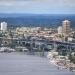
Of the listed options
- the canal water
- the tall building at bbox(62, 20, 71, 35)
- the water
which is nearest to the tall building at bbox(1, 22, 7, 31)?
the water

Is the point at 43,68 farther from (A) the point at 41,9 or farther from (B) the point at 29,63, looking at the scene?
(A) the point at 41,9

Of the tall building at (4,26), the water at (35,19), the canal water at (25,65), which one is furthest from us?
the tall building at (4,26)

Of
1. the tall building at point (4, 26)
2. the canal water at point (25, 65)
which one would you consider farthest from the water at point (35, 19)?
the canal water at point (25, 65)

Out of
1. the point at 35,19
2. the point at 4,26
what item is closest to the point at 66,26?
the point at 35,19

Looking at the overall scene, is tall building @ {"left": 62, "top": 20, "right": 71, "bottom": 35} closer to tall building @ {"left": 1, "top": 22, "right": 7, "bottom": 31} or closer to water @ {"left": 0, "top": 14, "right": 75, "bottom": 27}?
water @ {"left": 0, "top": 14, "right": 75, "bottom": 27}

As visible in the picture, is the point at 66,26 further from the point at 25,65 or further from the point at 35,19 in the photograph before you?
the point at 25,65

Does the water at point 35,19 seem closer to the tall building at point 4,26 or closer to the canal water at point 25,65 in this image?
the tall building at point 4,26
